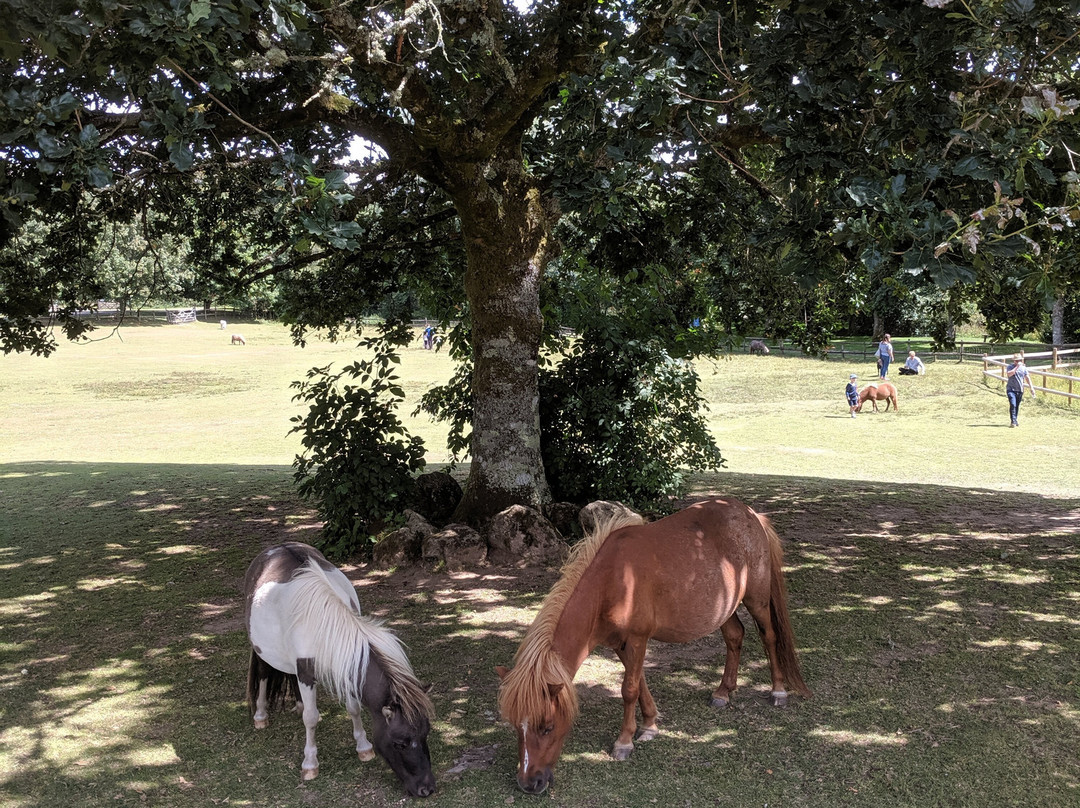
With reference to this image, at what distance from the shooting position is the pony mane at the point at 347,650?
4.77 m

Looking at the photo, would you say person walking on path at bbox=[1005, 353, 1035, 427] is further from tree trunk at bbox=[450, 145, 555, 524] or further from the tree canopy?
tree trunk at bbox=[450, 145, 555, 524]

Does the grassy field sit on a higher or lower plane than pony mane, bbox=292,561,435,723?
lower

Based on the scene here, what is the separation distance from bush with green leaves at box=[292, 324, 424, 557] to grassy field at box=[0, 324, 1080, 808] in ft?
2.73

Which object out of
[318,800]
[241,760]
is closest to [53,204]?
[241,760]

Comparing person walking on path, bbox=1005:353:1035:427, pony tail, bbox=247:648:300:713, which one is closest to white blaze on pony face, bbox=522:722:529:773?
pony tail, bbox=247:648:300:713

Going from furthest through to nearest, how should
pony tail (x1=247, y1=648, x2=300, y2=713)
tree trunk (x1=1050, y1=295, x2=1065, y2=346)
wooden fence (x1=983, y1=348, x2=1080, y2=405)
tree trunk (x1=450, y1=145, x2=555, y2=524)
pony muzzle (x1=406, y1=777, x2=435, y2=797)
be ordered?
tree trunk (x1=1050, y1=295, x2=1065, y2=346), wooden fence (x1=983, y1=348, x2=1080, y2=405), tree trunk (x1=450, y1=145, x2=555, y2=524), pony tail (x1=247, y1=648, x2=300, y2=713), pony muzzle (x1=406, y1=777, x2=435, y2=797)

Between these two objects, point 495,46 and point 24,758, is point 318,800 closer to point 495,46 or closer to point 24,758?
point 24,758

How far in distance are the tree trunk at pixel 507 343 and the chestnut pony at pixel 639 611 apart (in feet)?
12.8

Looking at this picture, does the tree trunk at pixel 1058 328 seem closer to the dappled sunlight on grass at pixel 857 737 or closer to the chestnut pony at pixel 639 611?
the chestnut pony at pixel 639 611

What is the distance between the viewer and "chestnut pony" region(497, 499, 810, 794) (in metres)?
4.61

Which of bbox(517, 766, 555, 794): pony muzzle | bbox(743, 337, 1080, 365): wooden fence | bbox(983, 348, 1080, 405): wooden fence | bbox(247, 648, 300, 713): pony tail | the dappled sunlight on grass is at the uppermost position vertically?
bbox(743, 337, 1080, 365): wooden fence

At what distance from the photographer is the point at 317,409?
966cm

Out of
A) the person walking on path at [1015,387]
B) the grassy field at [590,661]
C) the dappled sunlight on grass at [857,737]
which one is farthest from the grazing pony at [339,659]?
the person walking on path at [1015,387]

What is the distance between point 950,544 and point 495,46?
7431mm
